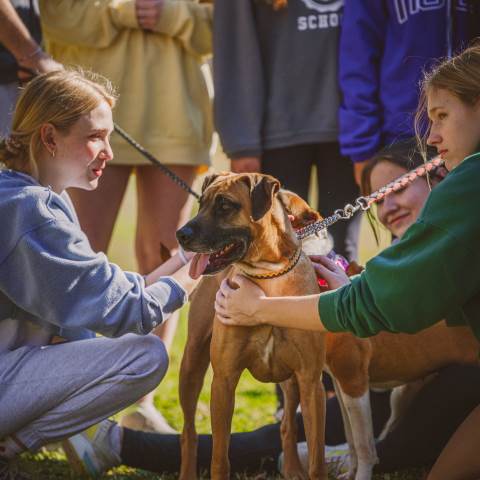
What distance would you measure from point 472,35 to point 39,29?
2.04 metres

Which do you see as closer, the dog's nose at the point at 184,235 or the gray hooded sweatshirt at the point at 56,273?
the dog's nose at the point at 184,235

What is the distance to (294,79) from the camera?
4.46 m

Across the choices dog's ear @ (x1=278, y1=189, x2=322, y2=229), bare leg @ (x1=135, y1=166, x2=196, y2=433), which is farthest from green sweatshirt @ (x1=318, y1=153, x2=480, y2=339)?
bare leg @ (x1=135, y1=166, x2=196, y2=433)

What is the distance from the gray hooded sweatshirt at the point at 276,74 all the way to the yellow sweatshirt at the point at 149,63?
7.5 inches

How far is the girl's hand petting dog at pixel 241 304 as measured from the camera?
2.94 m

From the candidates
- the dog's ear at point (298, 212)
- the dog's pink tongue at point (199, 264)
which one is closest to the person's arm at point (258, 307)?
the dog's pink tongue at point (199, 264)

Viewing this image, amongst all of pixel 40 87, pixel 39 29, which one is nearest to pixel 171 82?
pixel 39 29

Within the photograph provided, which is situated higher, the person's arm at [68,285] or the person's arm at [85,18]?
the person's arm at [85,18]

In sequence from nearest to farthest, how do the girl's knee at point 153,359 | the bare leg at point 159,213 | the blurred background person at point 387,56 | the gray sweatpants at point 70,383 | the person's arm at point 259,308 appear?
the person's arm at point 259,308
the gray sweatpants at point 70,383
the girl's knee at point 153,359
the blurred background person at point 387,56
the bare leg at point 159,213

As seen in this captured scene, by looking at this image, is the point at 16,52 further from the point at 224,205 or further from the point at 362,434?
the point at 362,434

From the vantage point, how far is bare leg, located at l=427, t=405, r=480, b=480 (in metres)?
2.75

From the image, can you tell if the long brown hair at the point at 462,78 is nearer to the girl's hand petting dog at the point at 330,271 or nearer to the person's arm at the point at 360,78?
the girl's hand petting dog at the point at 330,271

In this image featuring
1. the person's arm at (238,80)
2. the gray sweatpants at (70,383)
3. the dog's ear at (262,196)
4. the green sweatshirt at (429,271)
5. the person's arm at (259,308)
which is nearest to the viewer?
the green sweatshirt at (429,271)

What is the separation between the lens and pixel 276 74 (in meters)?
4.49
